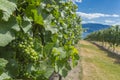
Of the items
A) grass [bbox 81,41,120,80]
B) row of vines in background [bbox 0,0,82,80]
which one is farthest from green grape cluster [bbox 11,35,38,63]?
grass [bbox 81,41,120,80]

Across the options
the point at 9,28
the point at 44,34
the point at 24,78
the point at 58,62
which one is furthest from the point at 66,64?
the point at 9,28

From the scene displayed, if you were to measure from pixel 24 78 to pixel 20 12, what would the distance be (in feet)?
2.09

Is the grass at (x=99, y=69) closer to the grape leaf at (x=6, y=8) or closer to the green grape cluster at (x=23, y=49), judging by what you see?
the green grape cluster at (x=23, y=49)

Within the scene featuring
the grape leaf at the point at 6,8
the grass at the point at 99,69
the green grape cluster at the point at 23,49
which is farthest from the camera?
the grass at the point at 99,69

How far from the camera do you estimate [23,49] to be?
2.52m

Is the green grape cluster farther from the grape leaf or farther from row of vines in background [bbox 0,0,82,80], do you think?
the grape leaf

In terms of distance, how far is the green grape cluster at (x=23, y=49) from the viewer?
8.25 feet

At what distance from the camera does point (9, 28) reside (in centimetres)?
221

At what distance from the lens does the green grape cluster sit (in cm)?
251

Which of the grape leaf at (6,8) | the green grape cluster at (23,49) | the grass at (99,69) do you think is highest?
the grape leaf at (6,8)

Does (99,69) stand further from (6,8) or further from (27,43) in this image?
(6,8)

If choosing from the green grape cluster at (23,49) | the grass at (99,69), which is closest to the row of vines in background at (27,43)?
the green grape cluster at (23,49)

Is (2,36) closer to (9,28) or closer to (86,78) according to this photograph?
(9,28)

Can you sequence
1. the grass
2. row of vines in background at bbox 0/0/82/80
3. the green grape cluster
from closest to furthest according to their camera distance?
1. row of vines in background at bbox 0/0/82/80
2. the green grape cluster
3. the grass
